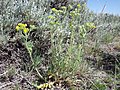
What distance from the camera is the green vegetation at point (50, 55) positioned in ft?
7.34

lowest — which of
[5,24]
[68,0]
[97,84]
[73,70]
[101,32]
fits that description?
[97,84]

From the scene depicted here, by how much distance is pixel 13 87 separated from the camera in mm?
2139

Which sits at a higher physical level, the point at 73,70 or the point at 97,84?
the point at 73,70

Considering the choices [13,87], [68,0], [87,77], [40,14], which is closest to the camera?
[13,87]

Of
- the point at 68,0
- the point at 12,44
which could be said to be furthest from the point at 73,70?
the point at 68,0

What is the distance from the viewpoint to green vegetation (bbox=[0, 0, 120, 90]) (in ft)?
7.34

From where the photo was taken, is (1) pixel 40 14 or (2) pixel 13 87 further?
(1) pixel 40 14

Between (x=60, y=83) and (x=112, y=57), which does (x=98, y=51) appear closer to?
(x=112, y=57)

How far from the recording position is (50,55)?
2.69 metres

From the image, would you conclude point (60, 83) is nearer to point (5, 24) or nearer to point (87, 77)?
point (87, 77)

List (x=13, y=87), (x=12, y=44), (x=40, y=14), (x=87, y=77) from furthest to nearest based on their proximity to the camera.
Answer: (x=40, y=14)
(x=12, y=44)
(x=87, y=77)
(x=13, y=87)

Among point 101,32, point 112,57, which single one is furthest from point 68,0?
point 112,57

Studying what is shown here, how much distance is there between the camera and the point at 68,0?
167 inches

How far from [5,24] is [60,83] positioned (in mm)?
1107
